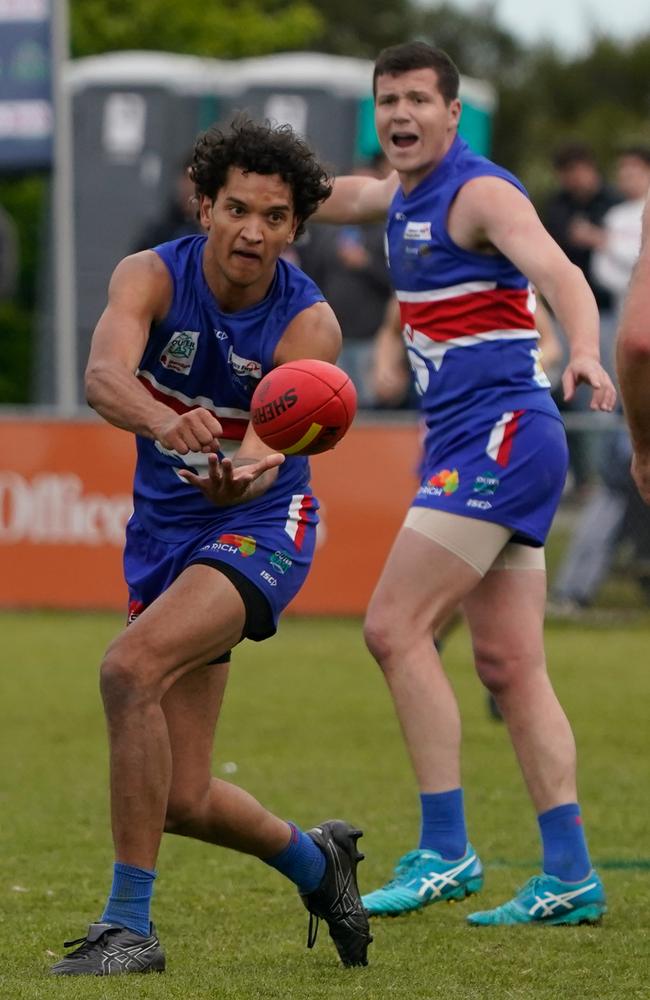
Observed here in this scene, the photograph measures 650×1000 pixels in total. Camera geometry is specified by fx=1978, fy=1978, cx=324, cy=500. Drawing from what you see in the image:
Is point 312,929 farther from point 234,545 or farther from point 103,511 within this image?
point 103,511

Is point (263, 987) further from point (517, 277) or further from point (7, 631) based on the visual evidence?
point (7, 631)

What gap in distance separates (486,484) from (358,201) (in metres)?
1.19

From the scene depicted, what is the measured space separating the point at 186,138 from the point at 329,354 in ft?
60.6

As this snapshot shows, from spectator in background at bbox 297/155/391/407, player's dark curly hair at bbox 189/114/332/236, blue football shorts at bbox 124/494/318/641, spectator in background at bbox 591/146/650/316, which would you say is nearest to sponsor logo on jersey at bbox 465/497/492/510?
blue football shorts at bbox 124/494/318/641

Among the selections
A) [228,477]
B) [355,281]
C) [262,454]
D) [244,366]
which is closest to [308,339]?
[244,366]

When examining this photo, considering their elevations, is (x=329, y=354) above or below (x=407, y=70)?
below

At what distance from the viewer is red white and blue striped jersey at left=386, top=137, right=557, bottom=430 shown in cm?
618

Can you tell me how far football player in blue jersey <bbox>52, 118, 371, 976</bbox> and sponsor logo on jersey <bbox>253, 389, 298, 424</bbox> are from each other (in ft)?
0.37

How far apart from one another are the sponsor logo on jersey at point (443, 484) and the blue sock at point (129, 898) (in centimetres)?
165

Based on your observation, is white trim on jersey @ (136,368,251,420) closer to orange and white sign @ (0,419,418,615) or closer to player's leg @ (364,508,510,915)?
player's leg @ (364,508,510,915)

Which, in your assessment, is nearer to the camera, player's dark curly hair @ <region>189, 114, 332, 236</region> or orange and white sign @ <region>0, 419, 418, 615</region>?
player's dark curly hair @ <region>189, 114, 332, 236</region>

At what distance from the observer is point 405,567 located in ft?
20.1

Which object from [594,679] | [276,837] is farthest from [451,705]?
[594,679]

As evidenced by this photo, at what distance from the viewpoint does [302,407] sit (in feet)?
16.9
